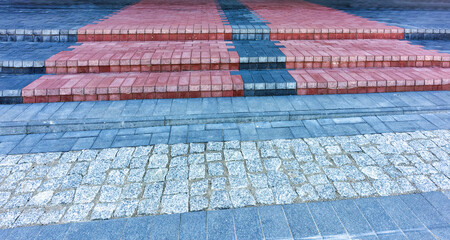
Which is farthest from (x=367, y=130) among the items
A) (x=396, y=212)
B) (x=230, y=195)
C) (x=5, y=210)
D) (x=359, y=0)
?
(x=359, y=0)

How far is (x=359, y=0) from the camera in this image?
11906 mm

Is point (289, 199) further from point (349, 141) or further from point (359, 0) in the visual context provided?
point (359, 0)

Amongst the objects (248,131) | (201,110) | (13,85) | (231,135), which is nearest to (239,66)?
(201,110)

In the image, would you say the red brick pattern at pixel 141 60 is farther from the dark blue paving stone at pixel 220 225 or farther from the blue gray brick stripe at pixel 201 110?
the dark blue paving stone at pixel 220 225

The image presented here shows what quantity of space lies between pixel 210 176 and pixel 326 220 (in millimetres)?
992

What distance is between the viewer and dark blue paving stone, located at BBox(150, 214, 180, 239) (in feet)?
5.96

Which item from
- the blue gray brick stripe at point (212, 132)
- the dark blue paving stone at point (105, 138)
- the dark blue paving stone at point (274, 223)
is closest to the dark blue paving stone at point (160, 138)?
the blue gray brick stripe at point (212, 132)

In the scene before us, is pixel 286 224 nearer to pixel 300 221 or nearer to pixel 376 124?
pixel 300 221

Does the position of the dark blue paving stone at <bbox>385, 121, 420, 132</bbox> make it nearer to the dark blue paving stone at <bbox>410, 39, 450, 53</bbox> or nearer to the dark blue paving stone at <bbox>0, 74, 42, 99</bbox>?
the dark blue paving stone at <bbox>410, 39, 450, 53</bbox>

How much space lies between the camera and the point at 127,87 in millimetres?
3574

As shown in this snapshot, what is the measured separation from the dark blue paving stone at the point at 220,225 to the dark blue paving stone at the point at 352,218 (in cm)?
81

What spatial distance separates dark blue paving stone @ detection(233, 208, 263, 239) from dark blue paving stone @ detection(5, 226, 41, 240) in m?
1.39

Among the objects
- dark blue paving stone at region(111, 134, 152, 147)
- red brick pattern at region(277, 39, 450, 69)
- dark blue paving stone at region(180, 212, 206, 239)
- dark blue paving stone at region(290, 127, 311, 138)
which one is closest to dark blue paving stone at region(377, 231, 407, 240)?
dark blue paving stone at region(180, 212, 206, 239)

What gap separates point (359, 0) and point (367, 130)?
11.3 meters
